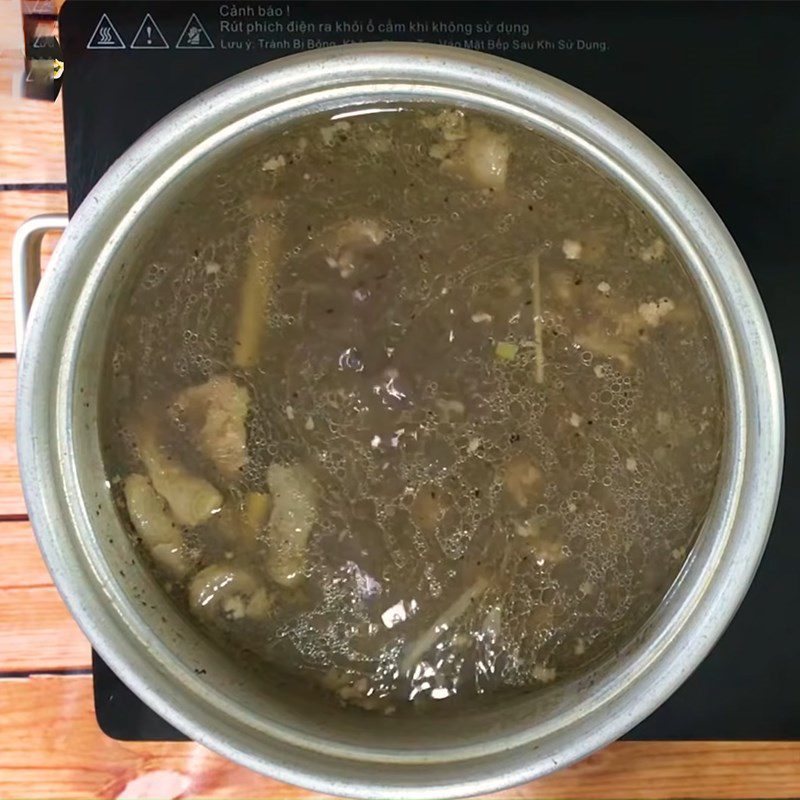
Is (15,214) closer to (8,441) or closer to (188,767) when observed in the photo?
(8,441)

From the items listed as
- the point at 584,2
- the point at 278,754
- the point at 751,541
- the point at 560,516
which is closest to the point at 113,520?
the point at 278,754

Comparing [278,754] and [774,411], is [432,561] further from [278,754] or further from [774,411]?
[774,411]

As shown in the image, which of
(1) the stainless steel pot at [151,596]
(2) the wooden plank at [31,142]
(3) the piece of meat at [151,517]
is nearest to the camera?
(1) the stainless steel pot at [151,596]

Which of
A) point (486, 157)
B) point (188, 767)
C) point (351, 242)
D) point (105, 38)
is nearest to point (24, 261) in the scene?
point (105, 38)

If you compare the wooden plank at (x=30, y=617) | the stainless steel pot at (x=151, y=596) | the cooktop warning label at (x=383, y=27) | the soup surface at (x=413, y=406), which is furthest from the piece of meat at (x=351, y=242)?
the wooden plank at (x=30, y=617)

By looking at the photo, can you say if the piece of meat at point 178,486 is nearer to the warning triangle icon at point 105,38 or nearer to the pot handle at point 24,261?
the pot handle at point 24,261

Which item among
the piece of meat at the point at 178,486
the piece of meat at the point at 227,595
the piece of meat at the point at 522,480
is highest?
the piece of meat at the point at 522,480

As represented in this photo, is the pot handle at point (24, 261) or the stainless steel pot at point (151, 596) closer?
the stainless steel pot at point (151, 596)
